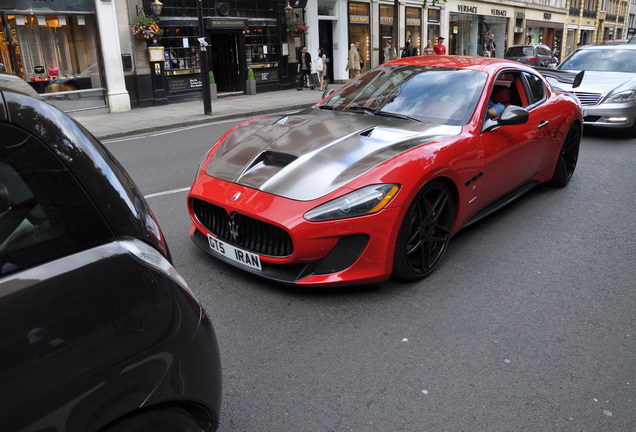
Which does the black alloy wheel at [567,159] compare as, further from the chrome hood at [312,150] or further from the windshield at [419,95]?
the chrome hood at [312,150]

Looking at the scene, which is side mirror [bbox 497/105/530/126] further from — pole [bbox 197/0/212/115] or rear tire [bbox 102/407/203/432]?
pole [bbox 197/0/212/115]

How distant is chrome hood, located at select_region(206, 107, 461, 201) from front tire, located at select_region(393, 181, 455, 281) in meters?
0.39

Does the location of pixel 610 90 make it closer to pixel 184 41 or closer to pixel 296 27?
pixel 184 41

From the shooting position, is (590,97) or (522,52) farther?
(522,52)

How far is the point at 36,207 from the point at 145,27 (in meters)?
16.4

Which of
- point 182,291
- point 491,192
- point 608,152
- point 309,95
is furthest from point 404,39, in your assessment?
point 182,291

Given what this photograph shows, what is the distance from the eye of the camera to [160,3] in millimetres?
16438

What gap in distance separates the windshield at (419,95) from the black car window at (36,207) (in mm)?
3383

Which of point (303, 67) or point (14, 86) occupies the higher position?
point (14, 86)

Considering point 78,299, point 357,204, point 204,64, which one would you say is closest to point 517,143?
point 357,204

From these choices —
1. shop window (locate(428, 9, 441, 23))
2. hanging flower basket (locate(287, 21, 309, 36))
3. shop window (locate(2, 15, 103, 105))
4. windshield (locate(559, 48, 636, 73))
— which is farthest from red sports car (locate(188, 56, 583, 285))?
shop window (locate(428, 9, 441, 23))

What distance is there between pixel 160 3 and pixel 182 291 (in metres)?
16.8

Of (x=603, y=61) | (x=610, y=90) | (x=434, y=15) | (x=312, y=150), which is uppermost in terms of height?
(x=434, y=15)

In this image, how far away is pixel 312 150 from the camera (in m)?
3.85
